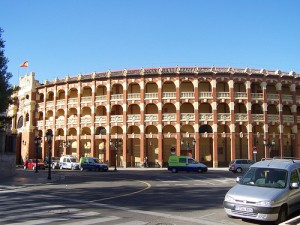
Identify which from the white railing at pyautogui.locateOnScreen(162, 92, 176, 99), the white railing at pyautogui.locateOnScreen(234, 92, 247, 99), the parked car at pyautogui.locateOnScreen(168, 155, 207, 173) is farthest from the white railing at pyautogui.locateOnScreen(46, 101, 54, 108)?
the white railing at pyautogui.locateOnScreen(234, 92, 247, 99)

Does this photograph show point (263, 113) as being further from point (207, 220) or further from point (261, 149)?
point (207, 220)

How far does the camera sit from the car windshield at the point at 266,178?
11.1m

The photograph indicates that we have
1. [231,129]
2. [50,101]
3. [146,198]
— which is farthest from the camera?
[50,101]

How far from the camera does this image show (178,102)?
50.5 metres

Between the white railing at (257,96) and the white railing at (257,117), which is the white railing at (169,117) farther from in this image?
the white railing at (257,96)

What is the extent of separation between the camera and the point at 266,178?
11453 millimetres

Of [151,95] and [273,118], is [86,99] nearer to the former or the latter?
[151,95]

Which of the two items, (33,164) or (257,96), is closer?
(33,164)

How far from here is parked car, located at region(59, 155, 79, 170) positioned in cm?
4669

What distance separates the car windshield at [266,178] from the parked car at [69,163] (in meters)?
37.6

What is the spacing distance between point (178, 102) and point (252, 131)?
12.6 metres

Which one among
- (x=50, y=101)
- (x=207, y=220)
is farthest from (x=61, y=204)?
(x=50, y=101)

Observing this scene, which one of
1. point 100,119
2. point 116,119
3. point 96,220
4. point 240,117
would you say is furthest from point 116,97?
point 96,220

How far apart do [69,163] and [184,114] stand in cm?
1837
